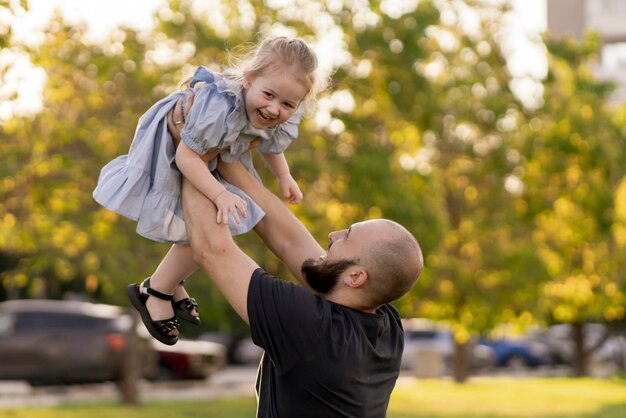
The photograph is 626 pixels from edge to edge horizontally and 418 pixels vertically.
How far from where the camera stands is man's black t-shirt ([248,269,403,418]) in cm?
393

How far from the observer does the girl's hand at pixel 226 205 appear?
3932 millimetres

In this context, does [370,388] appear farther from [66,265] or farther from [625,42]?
[625,42]

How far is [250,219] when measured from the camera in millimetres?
4168

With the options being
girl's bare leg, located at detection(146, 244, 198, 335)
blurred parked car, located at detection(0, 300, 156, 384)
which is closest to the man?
girl's bare leg, located at detection(146, 244, 198, 335)

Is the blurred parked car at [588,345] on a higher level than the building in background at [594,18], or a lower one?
lower

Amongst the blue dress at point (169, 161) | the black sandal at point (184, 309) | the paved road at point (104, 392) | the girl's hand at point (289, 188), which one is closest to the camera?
the blue dress at point (169, 161)

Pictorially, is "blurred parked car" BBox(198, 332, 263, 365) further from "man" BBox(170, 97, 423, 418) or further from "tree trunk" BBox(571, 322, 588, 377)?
"man" BBox(170, 97, 423, 418)

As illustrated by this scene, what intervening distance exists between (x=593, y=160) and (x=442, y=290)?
4595 millimetres

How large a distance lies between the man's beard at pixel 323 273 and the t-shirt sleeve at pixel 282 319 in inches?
6.0

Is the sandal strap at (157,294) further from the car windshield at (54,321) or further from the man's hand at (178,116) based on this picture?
the car windshield at (54,321)

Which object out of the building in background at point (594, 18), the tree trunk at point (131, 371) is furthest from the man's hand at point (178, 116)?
the building in background at point (594, 18)

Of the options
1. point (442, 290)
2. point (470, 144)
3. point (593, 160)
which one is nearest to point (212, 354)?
point (442, 290)

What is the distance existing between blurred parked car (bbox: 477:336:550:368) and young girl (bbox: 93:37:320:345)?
1547 inches

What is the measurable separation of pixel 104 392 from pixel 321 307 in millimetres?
19561
